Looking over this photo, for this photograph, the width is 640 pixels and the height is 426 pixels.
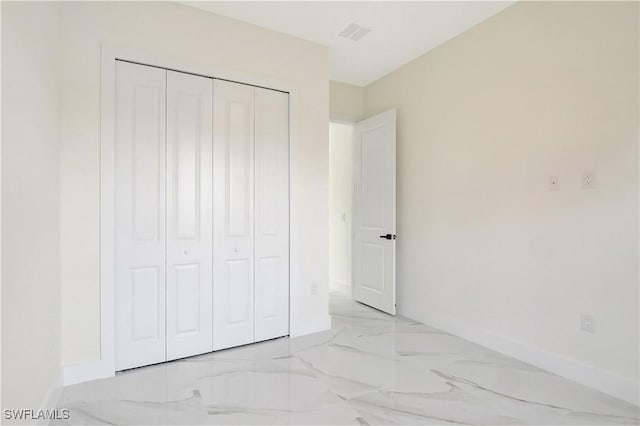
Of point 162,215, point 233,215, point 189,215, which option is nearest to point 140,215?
point 162,215

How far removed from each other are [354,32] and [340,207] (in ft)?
8.50

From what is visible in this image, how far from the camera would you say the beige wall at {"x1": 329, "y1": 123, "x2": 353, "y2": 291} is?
16.1 ft

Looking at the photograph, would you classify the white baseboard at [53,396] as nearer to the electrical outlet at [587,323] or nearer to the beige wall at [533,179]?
the beige wall at [533,179]

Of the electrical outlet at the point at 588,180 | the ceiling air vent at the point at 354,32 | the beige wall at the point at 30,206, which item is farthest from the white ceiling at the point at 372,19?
the electrical outlet at the point at 588,180

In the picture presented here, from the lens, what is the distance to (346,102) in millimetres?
4227

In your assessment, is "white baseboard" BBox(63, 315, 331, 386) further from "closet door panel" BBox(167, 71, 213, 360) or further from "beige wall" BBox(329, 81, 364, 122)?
"beige wall" BBox(329, 81, 364, 122)

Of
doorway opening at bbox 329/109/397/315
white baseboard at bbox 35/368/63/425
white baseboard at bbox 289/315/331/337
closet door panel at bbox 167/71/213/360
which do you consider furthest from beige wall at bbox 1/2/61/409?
doorway opening at bbox 329/109/397/315

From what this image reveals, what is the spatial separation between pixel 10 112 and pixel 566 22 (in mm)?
3206

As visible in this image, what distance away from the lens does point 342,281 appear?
5051 mm

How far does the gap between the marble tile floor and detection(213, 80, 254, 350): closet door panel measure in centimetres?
23

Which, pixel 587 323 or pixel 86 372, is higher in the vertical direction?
pixel 587 323

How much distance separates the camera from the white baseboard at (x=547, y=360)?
204 centimetres

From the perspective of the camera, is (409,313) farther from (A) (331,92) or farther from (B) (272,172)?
(A) (331,92)

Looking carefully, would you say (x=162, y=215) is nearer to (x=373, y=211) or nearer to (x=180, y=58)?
(x=180, y=58)
